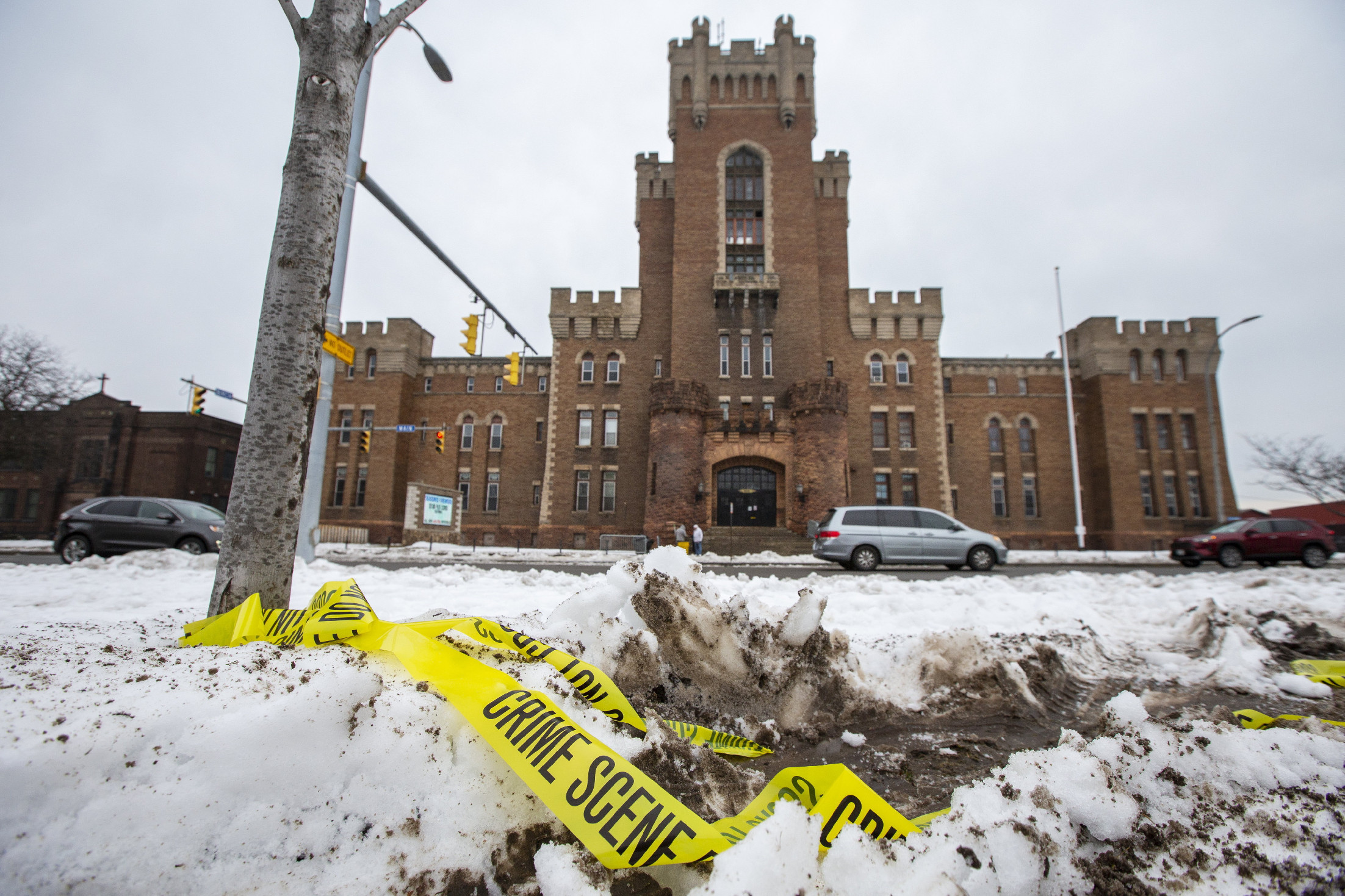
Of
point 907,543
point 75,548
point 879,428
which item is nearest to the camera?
point 75,548

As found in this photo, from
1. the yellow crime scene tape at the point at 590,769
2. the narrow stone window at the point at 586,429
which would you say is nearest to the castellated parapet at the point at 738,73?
the narrow stone window at the point at 586,429

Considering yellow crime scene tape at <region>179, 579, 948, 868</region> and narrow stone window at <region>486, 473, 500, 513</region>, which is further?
narrow stone window at <region>486, 473, 500, 513</region>

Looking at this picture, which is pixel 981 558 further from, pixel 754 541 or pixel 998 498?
pixel 998 498

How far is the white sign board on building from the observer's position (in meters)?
26.0

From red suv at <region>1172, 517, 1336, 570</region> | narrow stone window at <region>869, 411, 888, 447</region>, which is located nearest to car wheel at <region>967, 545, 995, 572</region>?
red suv at <region>1172, 517, 1336, 570</region>

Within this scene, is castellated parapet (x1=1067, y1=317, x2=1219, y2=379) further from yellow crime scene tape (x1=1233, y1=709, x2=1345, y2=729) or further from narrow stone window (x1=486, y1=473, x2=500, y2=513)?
yellow crime scene tape (x1=1233, y1=709, x2=1345, y2=729)

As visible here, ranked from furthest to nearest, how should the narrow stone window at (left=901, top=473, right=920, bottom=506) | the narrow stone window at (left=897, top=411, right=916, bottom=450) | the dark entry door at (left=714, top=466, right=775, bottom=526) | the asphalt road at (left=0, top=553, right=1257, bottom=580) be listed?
the narrow stone window at (left=897, top=411, right=916, bottom=450) < the narrow stone window at (left=901, top=473, right=920, bottom=506) < the dark entry door at (left=714, top=466, right=775, bottom=526) < the asphalt road at (left=0, top=553, right=1257, bottom=580)

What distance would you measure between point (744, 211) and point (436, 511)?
22276 millimetres

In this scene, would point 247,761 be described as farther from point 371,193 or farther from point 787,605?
point 371,193

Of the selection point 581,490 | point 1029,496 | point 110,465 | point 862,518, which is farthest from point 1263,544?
point 110,465

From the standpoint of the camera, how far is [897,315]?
3303 centimetres

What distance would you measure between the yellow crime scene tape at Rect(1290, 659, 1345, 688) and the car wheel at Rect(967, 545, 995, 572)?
12250 millimetres

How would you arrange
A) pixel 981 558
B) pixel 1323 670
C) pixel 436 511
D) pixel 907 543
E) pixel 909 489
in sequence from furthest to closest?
pixel 909 489
pixel 436 511
pixel 907 543
pixel 981 558
pixel 1323 670

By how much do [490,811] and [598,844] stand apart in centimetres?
36
